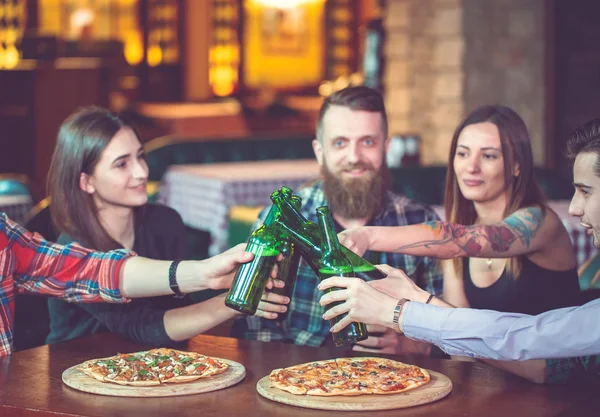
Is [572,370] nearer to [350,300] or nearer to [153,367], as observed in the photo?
[350,300]

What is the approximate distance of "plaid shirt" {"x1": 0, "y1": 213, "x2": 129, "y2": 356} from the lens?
263 cm

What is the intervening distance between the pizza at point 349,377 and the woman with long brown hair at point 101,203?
0.70 metres

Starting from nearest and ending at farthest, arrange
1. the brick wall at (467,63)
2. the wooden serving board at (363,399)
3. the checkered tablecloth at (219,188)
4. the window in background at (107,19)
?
the wooden serving board at (363,399), the checkered tablecloth at (219,188), the brick wall at (467,63), the window in background at (107,19)

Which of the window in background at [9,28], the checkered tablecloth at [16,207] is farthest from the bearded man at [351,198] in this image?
the window in background at [9,28]

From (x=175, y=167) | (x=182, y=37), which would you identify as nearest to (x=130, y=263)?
(x=175, y=167)

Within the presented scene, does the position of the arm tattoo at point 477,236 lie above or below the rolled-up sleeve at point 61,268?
above

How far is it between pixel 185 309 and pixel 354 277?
→ 2.07 feet

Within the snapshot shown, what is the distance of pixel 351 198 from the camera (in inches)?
123

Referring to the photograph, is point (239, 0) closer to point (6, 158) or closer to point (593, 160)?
point (6, 158)

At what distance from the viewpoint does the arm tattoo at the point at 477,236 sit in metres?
2.77

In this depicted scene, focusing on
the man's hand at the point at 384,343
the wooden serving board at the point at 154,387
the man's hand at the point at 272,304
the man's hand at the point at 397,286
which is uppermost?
the man's hand at the point at 397,286

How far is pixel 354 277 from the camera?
2238mm

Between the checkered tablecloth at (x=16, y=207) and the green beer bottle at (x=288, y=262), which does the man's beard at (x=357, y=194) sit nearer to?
the green beer bottle at (x=288, y=262)

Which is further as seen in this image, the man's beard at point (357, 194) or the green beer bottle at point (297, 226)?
the man's beard at point (357, 194)
